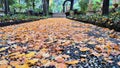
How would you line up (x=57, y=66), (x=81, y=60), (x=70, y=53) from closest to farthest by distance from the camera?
1. (x=57, y=66)
2. (x=81, y=60)
3. (x=70, y=53)

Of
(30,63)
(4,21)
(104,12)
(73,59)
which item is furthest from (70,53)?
(104,12)

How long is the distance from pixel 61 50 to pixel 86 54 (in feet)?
1.65

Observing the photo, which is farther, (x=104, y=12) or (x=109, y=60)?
(x=104, y=12)

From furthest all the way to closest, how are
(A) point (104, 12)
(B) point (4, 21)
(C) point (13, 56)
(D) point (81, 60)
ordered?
(A) point (104, 12) < (B) point (4, 21) < (C) point (13, 56) < (D) point (81, 60)

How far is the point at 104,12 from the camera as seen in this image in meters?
13.1

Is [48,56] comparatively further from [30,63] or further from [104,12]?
[104,12]

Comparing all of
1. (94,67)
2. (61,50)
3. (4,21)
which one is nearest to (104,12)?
(4,21)

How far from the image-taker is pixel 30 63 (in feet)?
9.61

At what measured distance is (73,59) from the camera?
129 inches

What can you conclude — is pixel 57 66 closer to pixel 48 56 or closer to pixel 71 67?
pixel 71 67

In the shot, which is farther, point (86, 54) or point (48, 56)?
point (86, 54)

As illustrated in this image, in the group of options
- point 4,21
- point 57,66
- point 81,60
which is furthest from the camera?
point 4,21

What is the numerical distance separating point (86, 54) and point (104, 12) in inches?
389

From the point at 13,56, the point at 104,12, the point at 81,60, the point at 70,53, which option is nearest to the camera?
the point at 81,60
